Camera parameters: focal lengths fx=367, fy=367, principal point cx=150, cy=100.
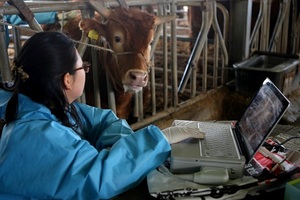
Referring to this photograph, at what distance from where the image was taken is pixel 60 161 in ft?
4.05

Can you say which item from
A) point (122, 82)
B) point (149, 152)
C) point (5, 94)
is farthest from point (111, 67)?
point (149, 152)

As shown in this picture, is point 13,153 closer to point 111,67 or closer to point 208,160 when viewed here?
point 208,160

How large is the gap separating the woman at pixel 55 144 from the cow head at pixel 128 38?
1.03m

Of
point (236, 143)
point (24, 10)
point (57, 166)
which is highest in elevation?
point (24, 10)

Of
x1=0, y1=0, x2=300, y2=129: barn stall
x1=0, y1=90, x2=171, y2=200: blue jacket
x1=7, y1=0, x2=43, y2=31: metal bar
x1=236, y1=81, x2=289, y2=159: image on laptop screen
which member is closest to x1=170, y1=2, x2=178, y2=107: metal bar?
x1=0, y1=0, x2=300, y2=129: barn stall

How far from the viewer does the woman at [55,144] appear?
1.23 m

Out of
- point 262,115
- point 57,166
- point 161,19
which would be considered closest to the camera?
point 57,166

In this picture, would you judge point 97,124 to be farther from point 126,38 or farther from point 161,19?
point 161,19

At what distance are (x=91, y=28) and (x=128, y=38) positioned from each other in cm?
27

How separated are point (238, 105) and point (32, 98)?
3061mm

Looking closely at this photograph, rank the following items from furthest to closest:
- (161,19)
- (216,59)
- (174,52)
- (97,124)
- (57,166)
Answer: (216,59)
(174,52)
(161,19)
(97,124)
(57,166)

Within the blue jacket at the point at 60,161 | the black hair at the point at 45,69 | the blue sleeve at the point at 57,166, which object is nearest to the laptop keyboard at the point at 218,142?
the blue jacket at the point at 60,161

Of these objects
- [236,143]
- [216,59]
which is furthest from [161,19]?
[236,143]

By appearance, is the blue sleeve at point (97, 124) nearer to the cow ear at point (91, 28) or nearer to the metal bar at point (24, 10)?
the metal bar at point (24, 10)
